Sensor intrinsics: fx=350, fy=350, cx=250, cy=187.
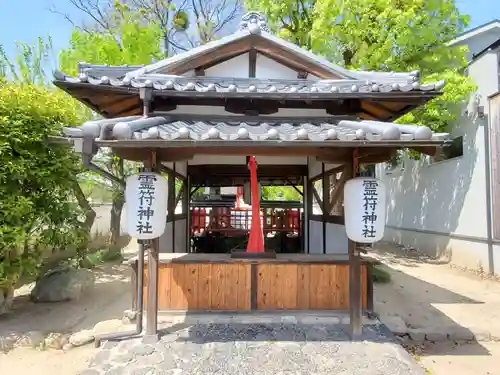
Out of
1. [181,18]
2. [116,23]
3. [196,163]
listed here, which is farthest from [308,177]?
[181,18]

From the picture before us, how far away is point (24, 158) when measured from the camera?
6609 millimetres

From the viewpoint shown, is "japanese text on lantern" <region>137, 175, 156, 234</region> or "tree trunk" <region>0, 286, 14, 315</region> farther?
"tree trunk" <region>0, 286, 14, 315</region>

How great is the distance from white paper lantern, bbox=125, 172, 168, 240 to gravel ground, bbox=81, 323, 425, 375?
62.8 inches

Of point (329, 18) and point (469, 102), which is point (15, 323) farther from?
point (469, 102)

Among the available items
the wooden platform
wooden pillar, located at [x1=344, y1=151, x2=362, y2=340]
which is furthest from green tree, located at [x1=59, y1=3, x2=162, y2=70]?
wooden pillar, located at [x1=344, y1=151, x2=362, y2=340]

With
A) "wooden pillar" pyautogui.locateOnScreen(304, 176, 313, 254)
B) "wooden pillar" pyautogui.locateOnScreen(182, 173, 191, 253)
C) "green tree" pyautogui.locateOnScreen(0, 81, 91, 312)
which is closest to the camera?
"green tree" pyautogui.locateOnScreen(0, 81, 91, 312)

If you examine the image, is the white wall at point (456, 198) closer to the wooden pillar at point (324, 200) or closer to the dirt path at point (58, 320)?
the wooden pillar at point (324, 200)

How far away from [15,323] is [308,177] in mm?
7759

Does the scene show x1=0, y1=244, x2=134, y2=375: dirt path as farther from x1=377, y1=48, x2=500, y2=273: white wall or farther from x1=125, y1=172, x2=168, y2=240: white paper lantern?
x1=377, y1=48, x2=500, y2=273: white wall

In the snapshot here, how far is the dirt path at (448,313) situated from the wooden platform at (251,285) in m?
1.52

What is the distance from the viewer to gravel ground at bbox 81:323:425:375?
440 cm

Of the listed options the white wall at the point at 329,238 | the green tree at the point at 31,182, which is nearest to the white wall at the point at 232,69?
the green tree at the point at 31,182

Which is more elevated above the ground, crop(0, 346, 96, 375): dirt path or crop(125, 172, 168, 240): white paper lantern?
crop(125, 172, 168, 240): white paper lantern

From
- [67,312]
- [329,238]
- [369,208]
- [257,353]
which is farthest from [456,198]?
[67,312]
